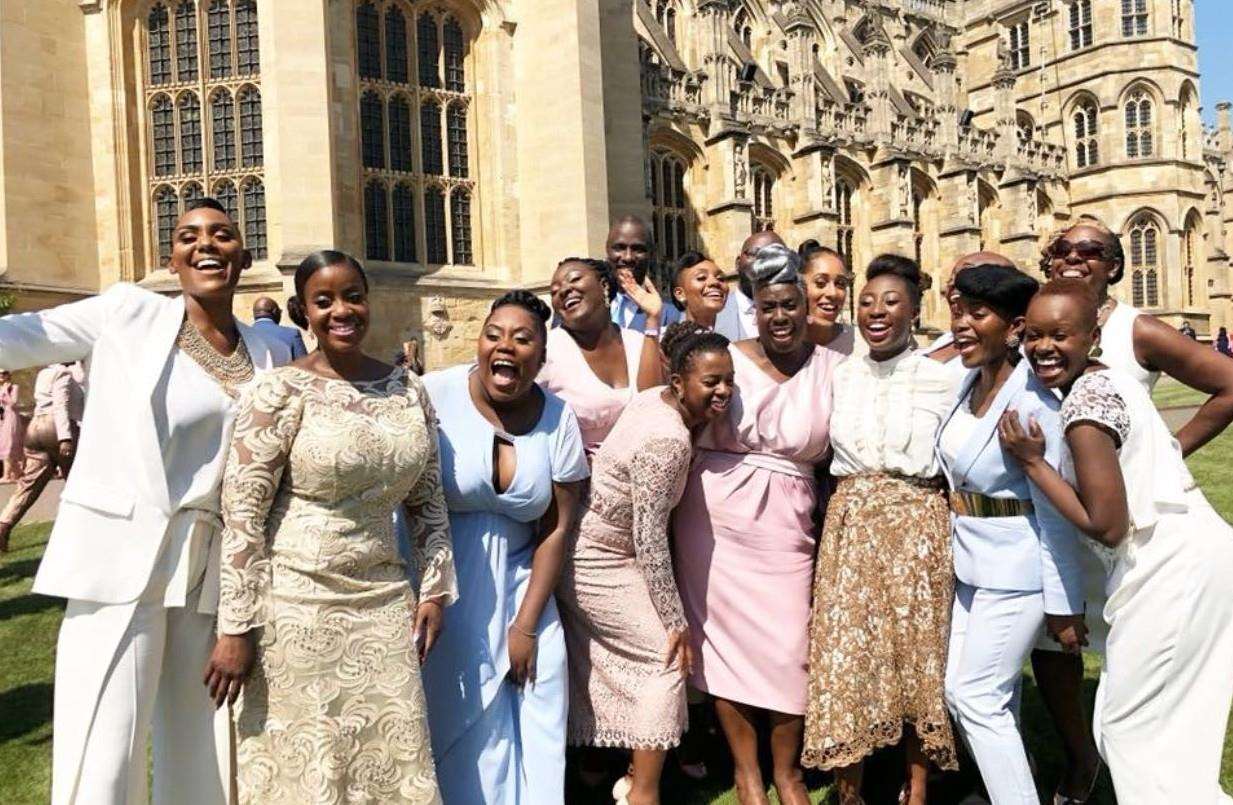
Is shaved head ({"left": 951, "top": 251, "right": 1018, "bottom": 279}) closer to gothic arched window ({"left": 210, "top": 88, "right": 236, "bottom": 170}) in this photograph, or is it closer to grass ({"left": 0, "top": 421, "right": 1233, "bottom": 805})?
grass ({"left": 0, "top": 421, "right": 1233, "bottom": 805})

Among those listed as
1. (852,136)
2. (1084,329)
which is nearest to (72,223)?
(1084,329)

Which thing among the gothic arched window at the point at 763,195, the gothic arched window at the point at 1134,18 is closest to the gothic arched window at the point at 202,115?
the gothic arched window at the point at 763,195

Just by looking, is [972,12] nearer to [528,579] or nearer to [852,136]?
[852,136]

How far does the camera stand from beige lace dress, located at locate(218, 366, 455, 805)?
2.51 meters

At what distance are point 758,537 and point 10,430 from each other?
9.35m

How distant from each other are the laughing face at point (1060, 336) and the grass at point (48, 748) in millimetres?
2006

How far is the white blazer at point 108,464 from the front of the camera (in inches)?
101

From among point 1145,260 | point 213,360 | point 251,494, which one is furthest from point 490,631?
point 1145,260

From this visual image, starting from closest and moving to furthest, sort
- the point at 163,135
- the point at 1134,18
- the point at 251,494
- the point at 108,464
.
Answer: the point at 251,494, the point at 108,464, the point at 163,135, the point at 1134,18

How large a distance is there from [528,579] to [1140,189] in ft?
129

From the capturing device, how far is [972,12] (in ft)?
129

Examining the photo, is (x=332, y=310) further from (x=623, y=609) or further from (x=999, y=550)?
(x=999, y=550)

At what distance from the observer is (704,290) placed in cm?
495

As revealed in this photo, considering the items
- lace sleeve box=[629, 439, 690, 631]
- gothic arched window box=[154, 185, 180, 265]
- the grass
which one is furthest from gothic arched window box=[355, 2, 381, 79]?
lace sleeve box=[629, 439, 690, 631]
